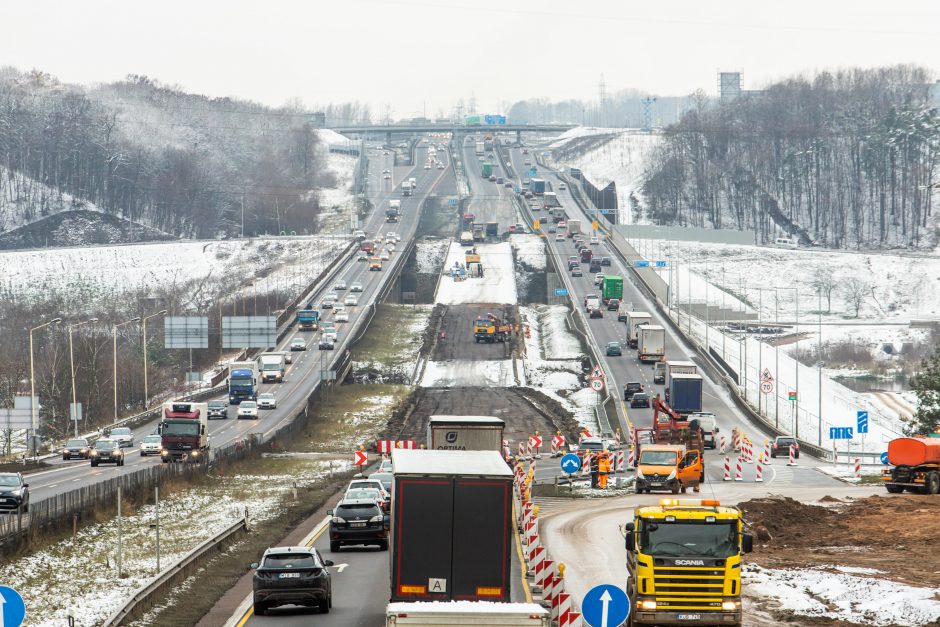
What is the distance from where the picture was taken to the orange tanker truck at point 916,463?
55625 mm

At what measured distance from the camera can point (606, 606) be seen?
61.4 feet

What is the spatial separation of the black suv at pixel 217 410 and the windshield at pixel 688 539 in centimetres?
8302

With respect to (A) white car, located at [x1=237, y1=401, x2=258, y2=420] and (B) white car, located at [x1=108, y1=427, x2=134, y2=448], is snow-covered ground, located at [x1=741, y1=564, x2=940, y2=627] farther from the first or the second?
(A) white car, located at [x1=237, y1=401, x2=258, y2=420]

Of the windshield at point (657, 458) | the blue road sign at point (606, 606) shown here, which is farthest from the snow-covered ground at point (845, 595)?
the windshield at point (657, 458)

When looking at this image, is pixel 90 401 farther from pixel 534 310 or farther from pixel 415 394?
pixel 534 310

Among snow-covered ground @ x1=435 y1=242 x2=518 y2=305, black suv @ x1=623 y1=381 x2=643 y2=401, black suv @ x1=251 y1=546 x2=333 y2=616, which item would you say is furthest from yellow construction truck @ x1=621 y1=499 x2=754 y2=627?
snow-covered ground @ x1=435 y1=242 x2=518 y2=305

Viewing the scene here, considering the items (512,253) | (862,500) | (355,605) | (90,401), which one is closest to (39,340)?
(90,401)

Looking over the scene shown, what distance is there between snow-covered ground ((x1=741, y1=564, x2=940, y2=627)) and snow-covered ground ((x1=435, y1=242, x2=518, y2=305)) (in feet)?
435

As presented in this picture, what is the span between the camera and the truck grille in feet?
85.3

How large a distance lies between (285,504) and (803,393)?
76.3 m

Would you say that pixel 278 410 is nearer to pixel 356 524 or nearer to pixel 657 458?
pixel 657 458

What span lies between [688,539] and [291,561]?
327 inches

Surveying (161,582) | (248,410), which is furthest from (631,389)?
(161,582)

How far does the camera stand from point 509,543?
2467 cm
